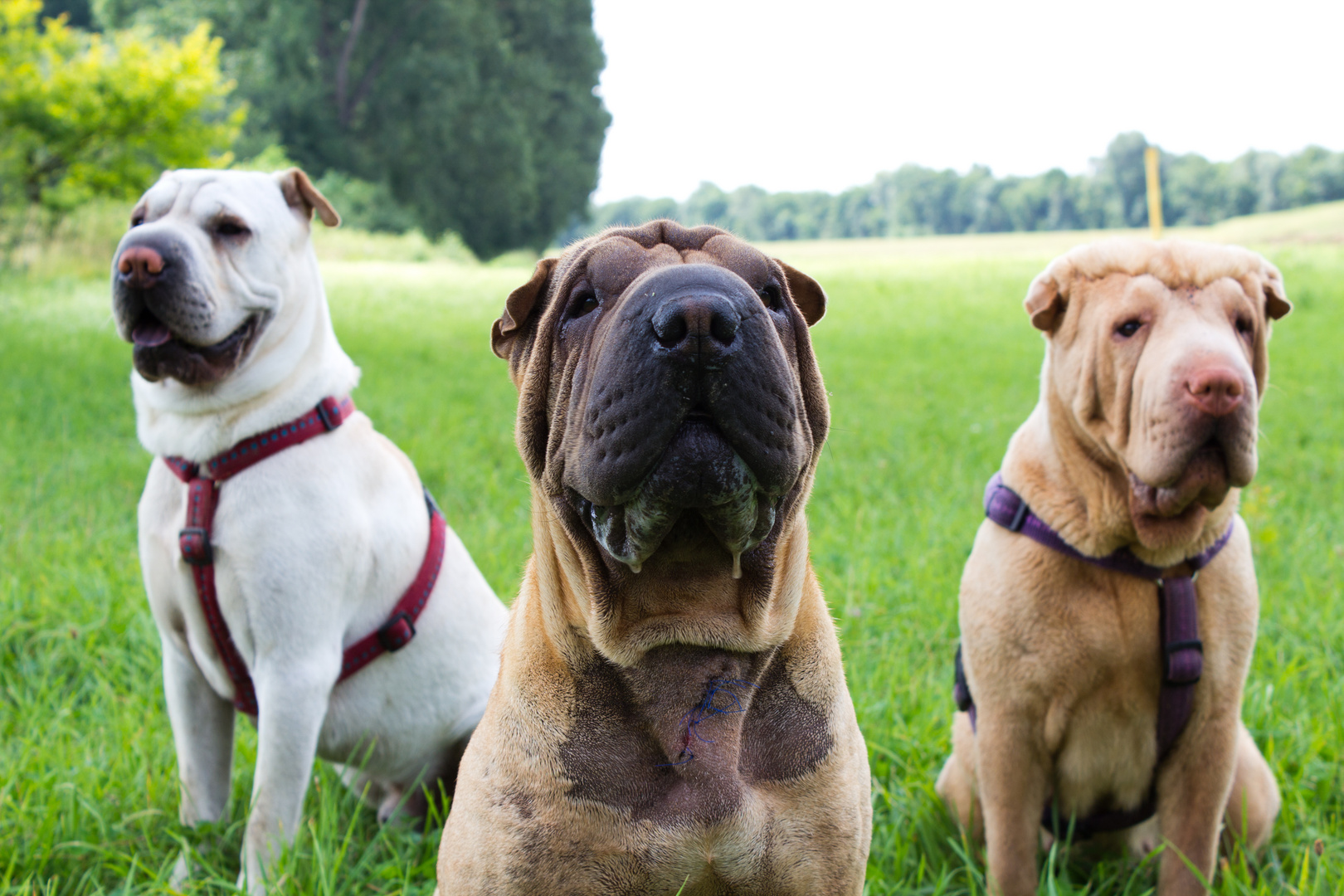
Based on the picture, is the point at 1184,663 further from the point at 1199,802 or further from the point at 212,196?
the point at 212,196

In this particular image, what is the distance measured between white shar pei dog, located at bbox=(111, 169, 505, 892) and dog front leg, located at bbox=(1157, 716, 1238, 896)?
1.95 m

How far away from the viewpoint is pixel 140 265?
2578 mm

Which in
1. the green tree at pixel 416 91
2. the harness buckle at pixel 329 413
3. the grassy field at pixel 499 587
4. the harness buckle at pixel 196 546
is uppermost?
the green tree at pixel 416 91

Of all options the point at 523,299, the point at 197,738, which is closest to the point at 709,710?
the point at 523,299

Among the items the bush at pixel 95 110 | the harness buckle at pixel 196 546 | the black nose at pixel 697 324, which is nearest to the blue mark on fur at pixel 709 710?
the black nose at pixel 697 324

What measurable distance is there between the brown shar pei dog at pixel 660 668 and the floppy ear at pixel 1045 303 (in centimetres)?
125

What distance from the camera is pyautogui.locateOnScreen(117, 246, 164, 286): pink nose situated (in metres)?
2.56

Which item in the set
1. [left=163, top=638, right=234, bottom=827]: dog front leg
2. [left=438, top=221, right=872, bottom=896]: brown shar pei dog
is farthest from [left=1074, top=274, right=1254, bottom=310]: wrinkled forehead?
[left=163, top=638, right=234, bottom=827]: dog front leg

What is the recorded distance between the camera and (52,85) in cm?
1297

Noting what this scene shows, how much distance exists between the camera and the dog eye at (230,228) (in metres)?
2.77

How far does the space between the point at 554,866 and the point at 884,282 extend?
66.6 ft

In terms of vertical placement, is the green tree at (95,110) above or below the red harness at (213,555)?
above

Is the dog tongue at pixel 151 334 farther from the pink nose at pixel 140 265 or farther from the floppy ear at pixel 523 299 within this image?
the floppy ear at pixel 523 299

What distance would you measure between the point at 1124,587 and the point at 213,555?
2.39 meters
